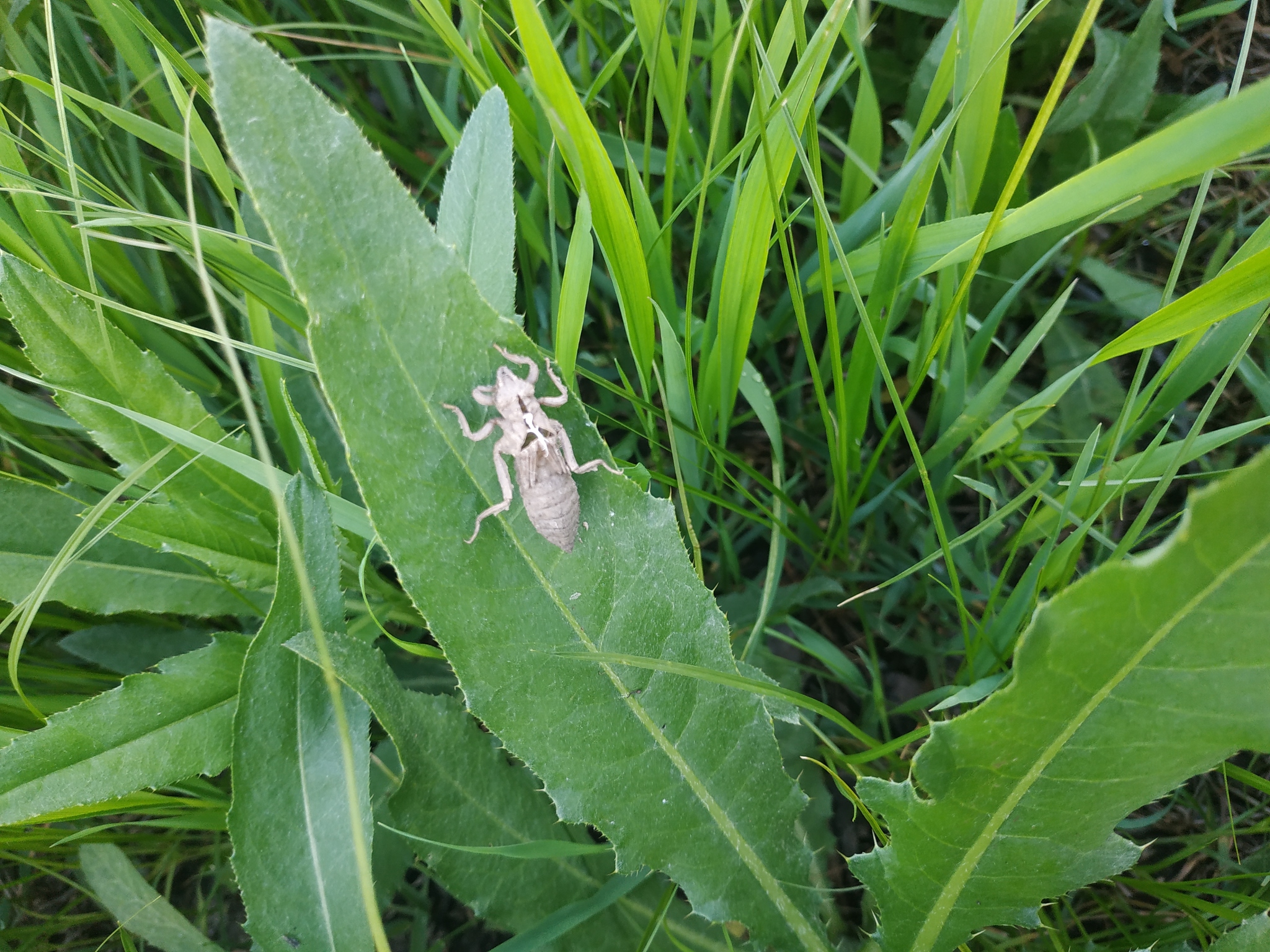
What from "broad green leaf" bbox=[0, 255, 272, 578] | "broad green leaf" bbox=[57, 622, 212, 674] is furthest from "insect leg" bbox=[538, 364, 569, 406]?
"broad green leaf" bbox=[57, 622, 212, 674]

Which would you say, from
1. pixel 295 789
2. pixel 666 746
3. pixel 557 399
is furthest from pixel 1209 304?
pixel 295 789

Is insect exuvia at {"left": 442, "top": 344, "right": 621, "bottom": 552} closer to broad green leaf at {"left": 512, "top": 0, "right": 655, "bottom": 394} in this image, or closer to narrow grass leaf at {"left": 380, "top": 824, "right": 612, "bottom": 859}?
broad green leaf at {"left": 512, "top": 0, "right": 655, "bottom": 394}

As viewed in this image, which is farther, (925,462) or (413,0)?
(925,462)

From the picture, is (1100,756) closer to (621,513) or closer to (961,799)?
(961,799)

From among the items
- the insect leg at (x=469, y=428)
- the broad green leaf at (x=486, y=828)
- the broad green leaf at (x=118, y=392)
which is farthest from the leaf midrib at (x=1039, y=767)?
the broad green leaf at (x=118, y=392)

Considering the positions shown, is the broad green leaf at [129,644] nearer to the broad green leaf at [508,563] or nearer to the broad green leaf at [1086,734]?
the broad green leaf at [508,563]

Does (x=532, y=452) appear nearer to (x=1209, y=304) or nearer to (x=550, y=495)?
(x=550, y=495)

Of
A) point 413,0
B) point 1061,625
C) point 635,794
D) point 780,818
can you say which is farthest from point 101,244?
point 1061,625
